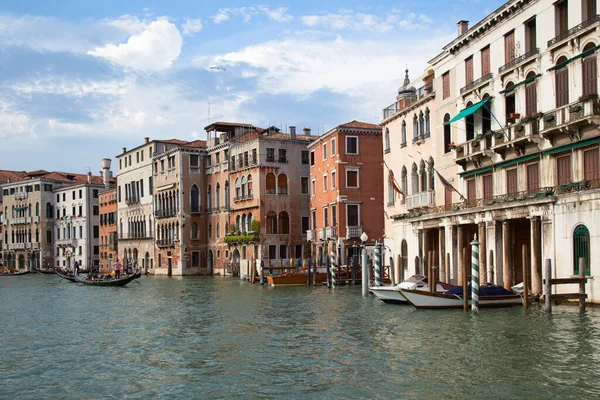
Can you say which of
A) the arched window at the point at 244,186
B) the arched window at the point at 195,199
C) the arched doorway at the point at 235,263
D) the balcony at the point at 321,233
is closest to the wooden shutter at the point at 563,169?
the balcony at the point at 321,233

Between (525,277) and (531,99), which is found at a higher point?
(531,99)

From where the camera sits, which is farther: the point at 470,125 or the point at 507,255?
the point at 470,125

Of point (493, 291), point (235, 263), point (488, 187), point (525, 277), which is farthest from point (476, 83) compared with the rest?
point (235, 263)

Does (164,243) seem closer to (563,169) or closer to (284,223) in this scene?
(284,223)

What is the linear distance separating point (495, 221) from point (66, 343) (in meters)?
12.6

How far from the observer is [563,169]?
20406mm

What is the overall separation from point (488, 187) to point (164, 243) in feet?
113

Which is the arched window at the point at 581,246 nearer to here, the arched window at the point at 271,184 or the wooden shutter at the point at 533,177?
the wooden shutter at the point at 533,177

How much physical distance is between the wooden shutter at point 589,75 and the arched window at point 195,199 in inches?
1454

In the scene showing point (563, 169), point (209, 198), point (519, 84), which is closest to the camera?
point (563, 169)

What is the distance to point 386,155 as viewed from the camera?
111 ft

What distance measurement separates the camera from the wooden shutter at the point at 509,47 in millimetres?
22844

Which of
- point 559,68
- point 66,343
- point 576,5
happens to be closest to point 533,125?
point 559,68

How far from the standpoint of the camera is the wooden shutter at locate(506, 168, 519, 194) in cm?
2298
